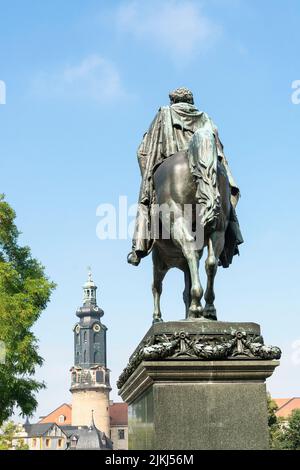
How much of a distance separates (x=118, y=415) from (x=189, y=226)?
138 metres

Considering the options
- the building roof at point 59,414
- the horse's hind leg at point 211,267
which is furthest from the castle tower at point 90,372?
the horse's hind leg at point 211,267

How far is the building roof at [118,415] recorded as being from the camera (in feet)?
447

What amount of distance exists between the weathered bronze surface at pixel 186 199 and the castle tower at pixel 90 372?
395ft

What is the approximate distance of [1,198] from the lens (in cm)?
2255

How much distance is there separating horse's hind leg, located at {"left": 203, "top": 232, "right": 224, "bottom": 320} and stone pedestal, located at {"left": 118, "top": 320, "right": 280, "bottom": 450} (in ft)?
1.70

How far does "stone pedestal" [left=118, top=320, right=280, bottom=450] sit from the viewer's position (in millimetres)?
5922

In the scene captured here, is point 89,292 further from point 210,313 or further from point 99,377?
point 210,313

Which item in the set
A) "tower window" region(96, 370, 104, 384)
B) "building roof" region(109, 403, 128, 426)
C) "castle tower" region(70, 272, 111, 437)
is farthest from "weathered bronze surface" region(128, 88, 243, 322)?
"building roof" region(109, 403, 128, 426)

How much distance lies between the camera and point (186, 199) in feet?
22.3

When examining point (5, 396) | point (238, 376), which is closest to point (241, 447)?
point (238, 376)

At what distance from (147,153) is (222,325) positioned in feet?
7.06

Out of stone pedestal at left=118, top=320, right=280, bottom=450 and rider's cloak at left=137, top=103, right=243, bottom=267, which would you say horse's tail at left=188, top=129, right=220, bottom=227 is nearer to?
rider's cloak at left=137, top=103, right=243, bottom=267

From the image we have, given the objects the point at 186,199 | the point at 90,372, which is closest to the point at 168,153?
the point at 186,199
